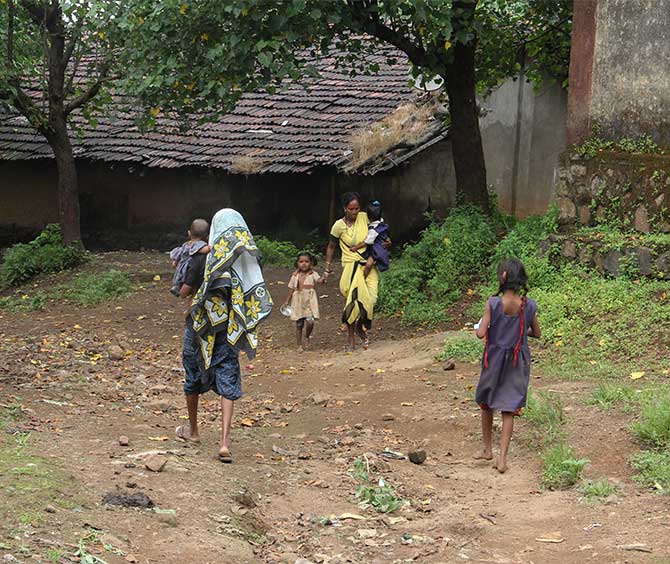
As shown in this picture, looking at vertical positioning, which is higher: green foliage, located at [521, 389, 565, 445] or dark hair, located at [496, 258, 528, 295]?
dark hair, located at [496, 258, 528, 295]

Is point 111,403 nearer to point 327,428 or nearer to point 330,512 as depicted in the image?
point 327,428

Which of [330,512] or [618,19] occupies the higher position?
[618,19]

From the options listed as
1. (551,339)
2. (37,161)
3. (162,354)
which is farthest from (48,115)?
(551,339)

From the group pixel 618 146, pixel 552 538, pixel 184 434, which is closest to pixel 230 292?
pixel 184 434

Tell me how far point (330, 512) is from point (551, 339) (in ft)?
14.0

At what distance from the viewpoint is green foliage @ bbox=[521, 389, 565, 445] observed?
7125mm

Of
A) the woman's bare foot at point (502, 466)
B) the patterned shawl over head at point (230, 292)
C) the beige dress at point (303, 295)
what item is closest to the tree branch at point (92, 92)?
the beige dress at point (303, 295)

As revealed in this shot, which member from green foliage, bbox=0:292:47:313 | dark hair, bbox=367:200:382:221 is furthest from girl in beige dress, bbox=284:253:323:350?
green foliage, bbox=0:292:47:313

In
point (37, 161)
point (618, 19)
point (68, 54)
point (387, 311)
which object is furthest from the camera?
point (37, 161)

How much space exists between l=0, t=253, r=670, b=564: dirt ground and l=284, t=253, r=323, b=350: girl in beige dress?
59cm

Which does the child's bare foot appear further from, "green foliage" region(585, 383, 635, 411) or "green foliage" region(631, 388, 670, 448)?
"green foliage" region(585, 383, 635, 411)

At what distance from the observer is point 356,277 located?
11.2 m

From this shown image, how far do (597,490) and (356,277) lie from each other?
5.42 metres

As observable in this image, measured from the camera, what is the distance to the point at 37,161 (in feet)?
66.0
